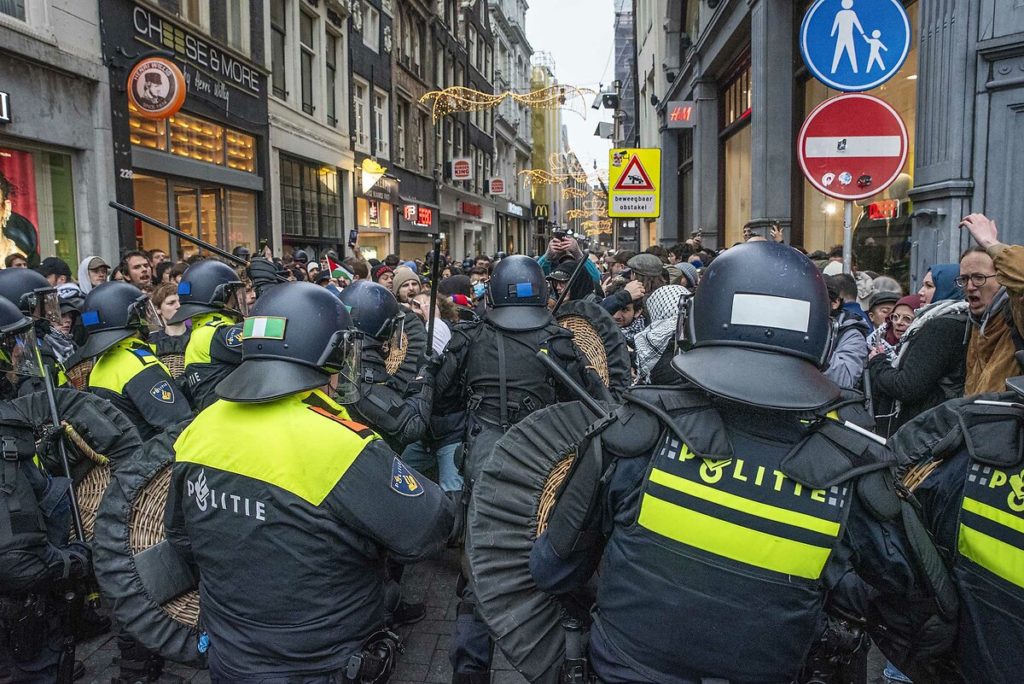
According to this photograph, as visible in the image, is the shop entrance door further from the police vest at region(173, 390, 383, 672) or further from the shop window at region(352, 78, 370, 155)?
the police vest at region(173, 390, 383, 672)

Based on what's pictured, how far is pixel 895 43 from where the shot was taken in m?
4.22

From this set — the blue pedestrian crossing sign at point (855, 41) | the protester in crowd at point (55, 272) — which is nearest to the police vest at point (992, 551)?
the blue pedestrian crossing sign at point (855, 41)

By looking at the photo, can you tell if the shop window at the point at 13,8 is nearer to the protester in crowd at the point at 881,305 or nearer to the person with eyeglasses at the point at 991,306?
the protester in crowd at the point at 881,305

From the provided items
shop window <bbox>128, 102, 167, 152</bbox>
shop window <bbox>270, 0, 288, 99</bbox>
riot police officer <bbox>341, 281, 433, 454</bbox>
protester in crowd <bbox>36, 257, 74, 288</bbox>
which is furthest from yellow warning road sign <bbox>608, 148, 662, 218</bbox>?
shop window <bbox>270, 0, 288, 99</bbox>

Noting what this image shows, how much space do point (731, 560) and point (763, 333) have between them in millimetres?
556

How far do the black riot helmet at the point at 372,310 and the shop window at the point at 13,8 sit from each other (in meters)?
7.56

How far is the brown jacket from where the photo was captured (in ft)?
9.22

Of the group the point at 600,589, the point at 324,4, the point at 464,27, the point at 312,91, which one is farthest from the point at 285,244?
the point at 464,27

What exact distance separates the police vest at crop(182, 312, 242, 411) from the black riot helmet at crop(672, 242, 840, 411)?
2.90 m

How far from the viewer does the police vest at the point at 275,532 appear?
213 cm

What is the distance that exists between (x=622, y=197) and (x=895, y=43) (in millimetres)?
6266

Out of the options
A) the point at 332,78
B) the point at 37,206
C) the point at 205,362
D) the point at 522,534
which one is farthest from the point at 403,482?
the point at 332,78

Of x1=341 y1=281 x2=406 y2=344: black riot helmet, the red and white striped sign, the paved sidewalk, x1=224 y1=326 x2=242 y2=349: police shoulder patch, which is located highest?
the red and white striped sign

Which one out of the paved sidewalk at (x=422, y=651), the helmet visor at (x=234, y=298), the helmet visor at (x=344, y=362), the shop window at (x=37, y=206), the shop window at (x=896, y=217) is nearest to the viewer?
the helmet visor at (x=344, y=362)
